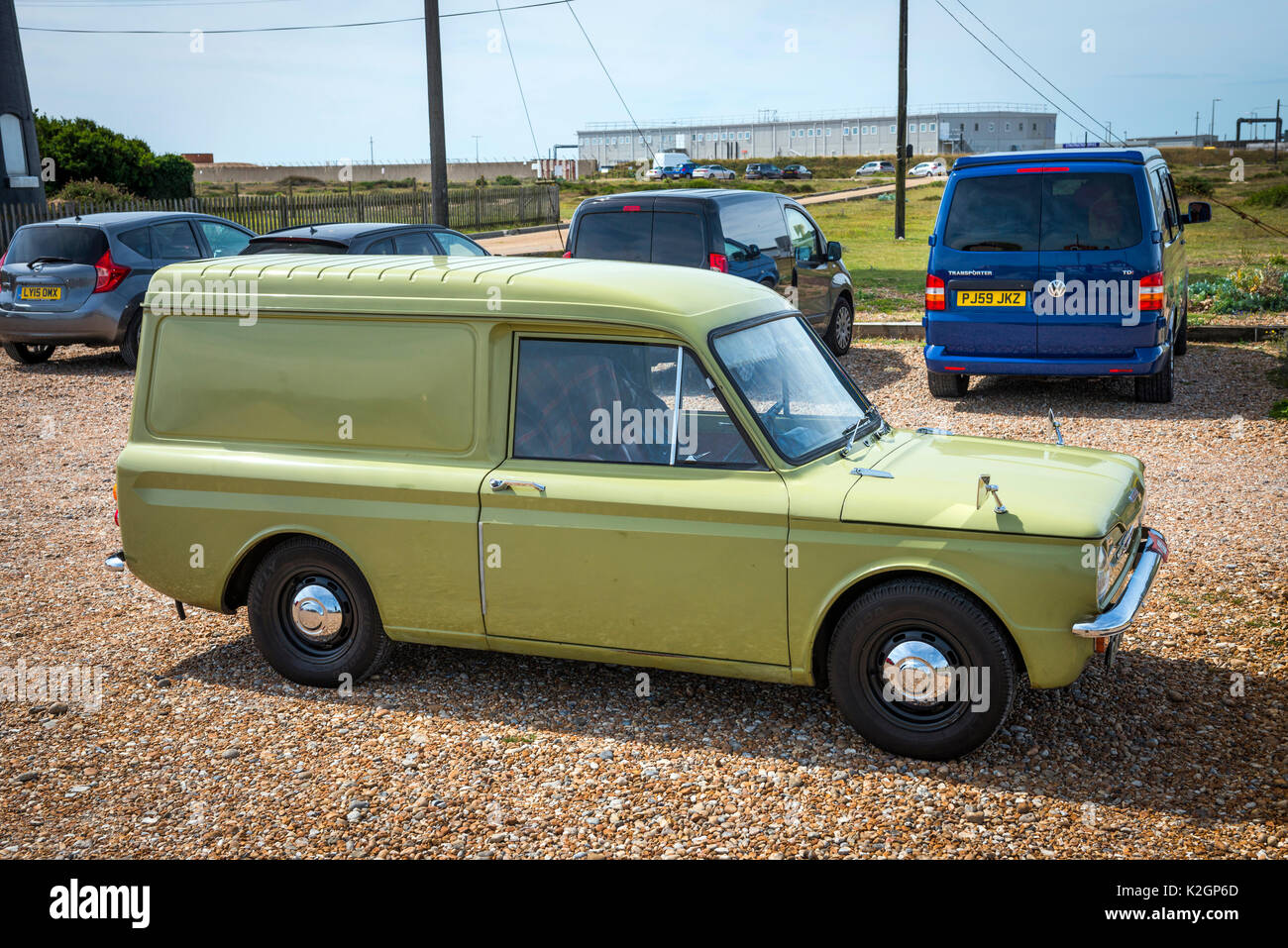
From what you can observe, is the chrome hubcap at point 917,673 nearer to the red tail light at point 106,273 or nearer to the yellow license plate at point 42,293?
the red tail light at point 106,273

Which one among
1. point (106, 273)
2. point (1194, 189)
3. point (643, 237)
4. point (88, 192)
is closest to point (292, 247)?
point (643, 237)

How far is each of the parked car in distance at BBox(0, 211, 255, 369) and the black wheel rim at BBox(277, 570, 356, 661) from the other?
33.5ft

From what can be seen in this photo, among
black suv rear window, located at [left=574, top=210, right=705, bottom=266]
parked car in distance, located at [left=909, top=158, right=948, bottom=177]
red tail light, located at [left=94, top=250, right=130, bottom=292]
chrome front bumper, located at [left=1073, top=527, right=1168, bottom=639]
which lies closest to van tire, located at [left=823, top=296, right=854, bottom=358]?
black suv rear window, located at [left=574, top=210, right=705, bottom=266]

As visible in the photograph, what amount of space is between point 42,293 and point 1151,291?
12487 mm

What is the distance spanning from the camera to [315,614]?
5.25 meters

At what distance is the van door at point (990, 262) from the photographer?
1066 centimetres

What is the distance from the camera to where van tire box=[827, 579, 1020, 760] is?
13.9 ft

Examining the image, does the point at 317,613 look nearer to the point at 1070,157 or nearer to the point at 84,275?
the point at 1070,157

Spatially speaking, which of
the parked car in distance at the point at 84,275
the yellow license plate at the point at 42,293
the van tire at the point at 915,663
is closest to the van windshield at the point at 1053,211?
the van tire at the point at 915,663

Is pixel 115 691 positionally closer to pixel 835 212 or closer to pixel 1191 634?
pixel 1191 634

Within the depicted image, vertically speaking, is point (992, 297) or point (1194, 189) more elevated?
point (1194, 189)

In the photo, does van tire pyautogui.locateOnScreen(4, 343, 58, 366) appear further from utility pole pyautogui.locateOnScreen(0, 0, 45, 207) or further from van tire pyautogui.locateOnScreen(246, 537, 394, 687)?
van tire pyautogui.locateOnScreen(246, 537, 394, 687)

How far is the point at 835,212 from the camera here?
43688 millimetres
